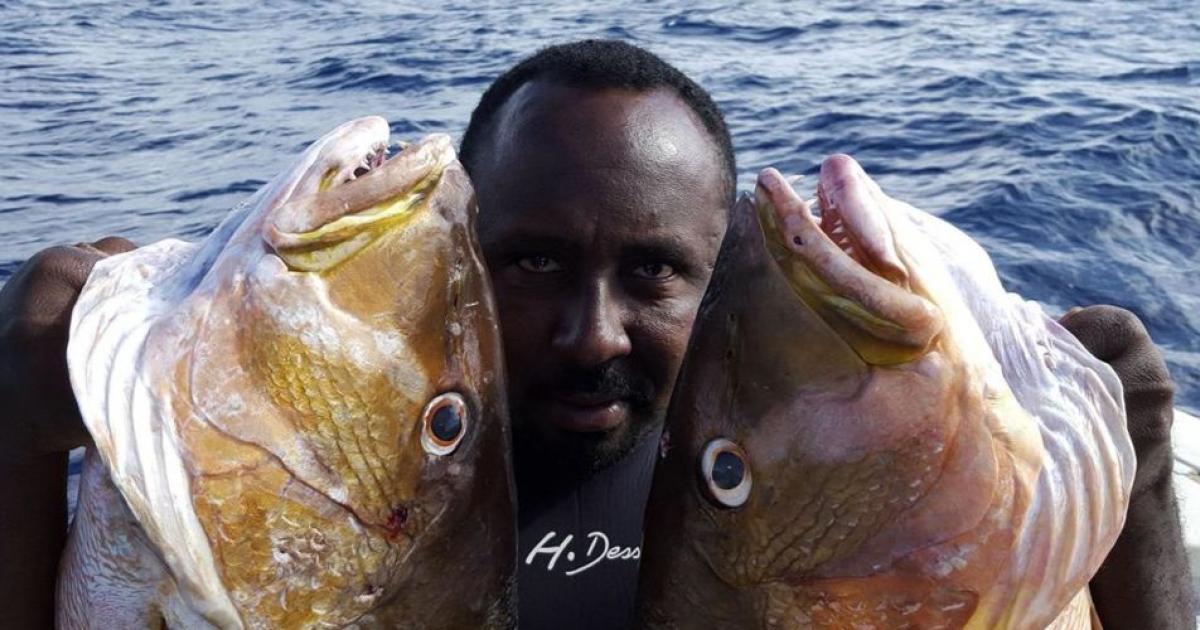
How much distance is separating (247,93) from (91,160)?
3.24 meters

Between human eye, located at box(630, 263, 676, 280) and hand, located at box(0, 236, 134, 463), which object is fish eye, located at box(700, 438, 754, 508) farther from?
hand, located at box(0, 236, 134, 463)

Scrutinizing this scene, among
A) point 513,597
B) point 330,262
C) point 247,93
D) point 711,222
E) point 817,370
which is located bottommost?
point 247,93

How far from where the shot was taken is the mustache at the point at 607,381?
2.87 meters

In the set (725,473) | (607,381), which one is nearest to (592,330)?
(607,381)

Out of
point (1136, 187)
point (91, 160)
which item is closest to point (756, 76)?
point (1136, 187)

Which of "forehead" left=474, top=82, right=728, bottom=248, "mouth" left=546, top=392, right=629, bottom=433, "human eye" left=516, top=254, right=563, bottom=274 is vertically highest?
"forehead" left=474, top=82, right=728, bottom=248

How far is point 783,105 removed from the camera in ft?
40.8

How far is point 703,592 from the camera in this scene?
7.07 ft

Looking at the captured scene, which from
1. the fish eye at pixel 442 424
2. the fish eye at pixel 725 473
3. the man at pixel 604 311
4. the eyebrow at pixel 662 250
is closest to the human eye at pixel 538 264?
the man at pixel 604 311

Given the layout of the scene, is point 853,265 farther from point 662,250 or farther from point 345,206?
point 662,250

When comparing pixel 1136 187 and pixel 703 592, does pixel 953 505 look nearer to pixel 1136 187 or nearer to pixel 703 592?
pixel 703 592

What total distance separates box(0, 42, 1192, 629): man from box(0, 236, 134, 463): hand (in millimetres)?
263

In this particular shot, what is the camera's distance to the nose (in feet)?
9.19

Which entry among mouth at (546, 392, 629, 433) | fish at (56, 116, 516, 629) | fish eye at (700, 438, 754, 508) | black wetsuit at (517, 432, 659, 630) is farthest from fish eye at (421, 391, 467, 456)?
black wetsuit at (517, 432, 659, 630)
